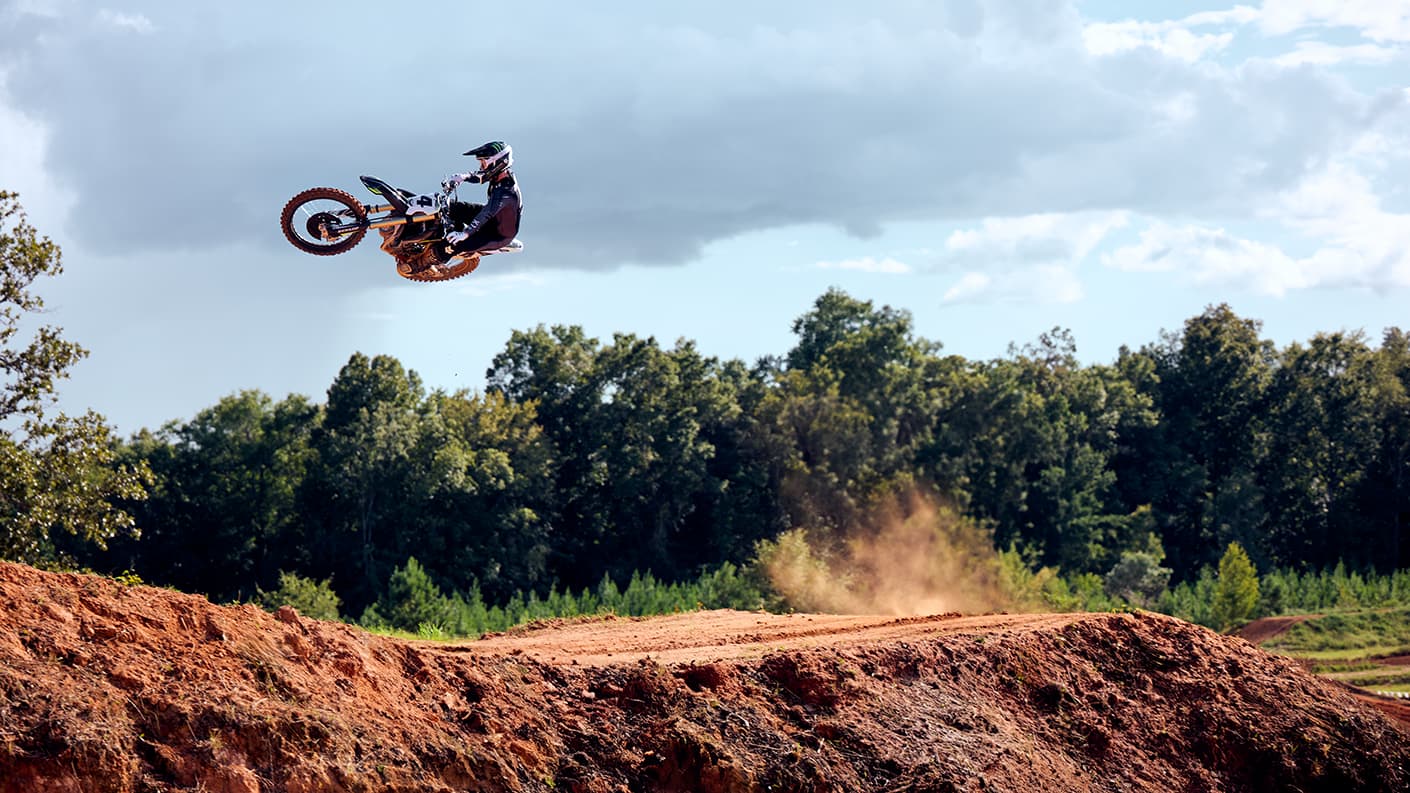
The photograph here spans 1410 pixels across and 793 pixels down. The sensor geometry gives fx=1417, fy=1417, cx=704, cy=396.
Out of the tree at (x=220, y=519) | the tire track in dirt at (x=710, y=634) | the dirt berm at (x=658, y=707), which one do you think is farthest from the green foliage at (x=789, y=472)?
the dirt berm at (x=658, y=707)

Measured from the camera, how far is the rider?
16.5 metres

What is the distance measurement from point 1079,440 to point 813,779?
202 feet

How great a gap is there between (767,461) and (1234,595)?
22579mm

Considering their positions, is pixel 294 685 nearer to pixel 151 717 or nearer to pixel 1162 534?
pixel 151 717

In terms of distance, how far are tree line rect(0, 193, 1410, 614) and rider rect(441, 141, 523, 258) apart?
3853 cm

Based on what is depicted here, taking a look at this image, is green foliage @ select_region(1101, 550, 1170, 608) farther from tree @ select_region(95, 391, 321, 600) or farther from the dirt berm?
the dirt berm

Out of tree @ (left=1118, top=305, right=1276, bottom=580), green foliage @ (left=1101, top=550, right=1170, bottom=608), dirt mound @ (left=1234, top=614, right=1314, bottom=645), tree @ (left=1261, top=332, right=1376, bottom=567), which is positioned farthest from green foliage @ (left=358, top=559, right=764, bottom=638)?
tree @ (left=1261, top=332, right=1376, bottom=567)

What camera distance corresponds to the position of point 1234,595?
4822 cm

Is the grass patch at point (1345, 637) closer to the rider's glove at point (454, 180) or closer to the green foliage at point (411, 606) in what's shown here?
the green foliage at point (411, 606)

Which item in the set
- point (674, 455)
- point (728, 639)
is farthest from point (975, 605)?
point (728, 639)

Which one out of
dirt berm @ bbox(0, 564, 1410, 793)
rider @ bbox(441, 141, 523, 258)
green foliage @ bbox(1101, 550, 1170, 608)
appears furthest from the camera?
green foliage @ bbox(1101, 550, 1170, 608)

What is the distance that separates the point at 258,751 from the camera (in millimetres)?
12344

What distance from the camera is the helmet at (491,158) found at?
54.9 ft

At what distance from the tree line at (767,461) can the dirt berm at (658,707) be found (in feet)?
113
